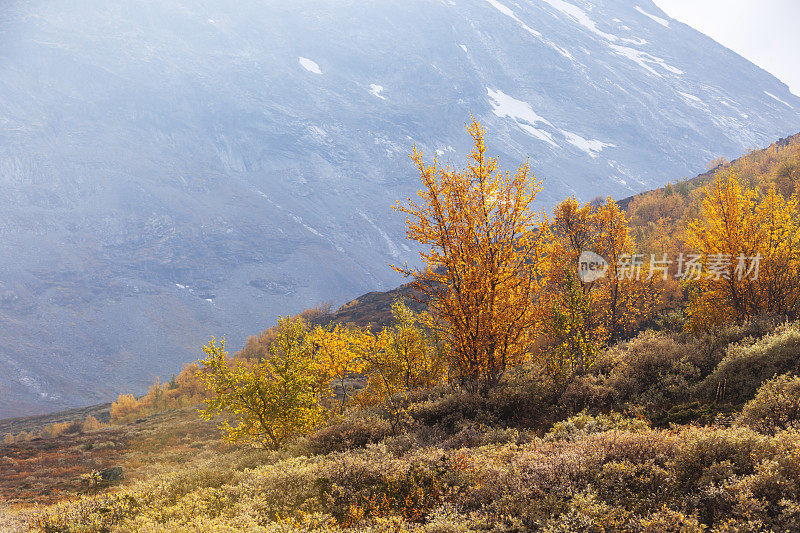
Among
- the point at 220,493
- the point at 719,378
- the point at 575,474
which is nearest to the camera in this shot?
the point at 575,474

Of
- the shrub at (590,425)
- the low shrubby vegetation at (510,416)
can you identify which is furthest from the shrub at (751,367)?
the shrub at (590,425)

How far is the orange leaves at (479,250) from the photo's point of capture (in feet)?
39.9

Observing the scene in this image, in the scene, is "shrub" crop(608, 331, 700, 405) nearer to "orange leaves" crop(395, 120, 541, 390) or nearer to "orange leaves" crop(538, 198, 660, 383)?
"orange leaves" crop(538, 198, 660, 383)

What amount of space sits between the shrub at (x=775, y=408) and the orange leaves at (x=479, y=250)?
562 cm

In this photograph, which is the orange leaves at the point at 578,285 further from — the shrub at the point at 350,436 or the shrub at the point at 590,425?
the shrub at the point at 350,436

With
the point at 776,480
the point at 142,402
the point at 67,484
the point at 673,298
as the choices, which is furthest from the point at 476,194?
the point at 142,402

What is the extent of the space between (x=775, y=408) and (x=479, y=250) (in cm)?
704

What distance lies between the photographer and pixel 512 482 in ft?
20.6

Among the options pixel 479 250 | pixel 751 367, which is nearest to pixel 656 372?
pixel 751 367

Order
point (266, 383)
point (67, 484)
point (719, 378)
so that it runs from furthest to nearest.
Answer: point (67, 484)
point (266, 383)
point (719, 378)

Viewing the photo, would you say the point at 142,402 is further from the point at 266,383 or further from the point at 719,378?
the point at 719,378

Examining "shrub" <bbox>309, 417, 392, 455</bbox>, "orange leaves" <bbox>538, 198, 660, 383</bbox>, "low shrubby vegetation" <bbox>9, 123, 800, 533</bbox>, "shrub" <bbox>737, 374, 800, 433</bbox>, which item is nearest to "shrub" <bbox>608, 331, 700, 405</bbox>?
"low shrubby vegetation" <bbox>9, 123, 800, 533</bbox>

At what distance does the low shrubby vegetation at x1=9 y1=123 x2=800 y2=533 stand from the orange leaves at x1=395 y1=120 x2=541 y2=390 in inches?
2.2

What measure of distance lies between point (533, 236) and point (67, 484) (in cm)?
3075
